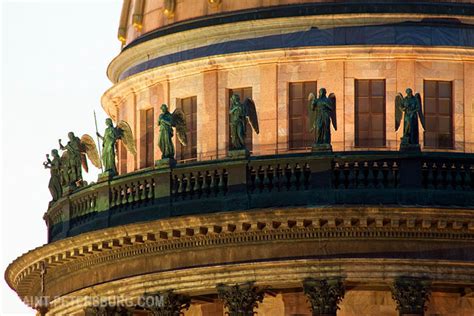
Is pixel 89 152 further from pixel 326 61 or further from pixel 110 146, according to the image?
pixel 326 61

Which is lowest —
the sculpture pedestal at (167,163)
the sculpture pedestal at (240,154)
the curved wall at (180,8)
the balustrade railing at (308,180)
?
the balustrade railing at (308,180)

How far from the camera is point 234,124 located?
102250mm

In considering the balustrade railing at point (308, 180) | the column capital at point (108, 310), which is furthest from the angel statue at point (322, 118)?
the column capital at point (108, 310)

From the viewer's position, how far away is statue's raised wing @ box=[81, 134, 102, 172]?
10931 centimetres

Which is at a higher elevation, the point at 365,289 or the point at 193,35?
the point at 193,35

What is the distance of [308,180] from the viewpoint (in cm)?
10112

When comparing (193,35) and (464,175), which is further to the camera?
(193,35)

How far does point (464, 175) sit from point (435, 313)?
180 inches

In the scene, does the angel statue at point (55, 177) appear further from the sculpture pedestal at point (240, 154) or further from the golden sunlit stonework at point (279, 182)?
the sculpture pedestal at point (240, 154)

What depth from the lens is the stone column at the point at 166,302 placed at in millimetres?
102562

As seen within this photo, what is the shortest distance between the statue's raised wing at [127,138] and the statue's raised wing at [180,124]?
7.75ft

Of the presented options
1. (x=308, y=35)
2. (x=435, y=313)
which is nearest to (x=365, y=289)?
(x=435, y=313)

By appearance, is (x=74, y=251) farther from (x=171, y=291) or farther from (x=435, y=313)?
(x=435, y=313)

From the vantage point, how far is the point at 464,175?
10088cm
